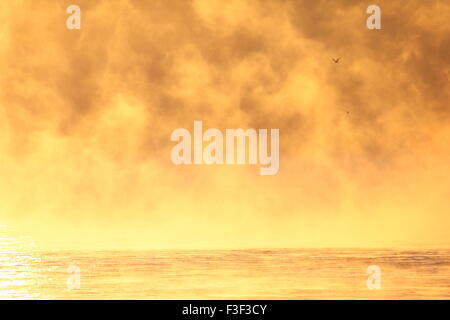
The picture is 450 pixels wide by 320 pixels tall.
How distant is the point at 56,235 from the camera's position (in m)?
38.3

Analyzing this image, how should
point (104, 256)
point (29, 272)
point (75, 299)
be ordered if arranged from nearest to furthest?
point (75, 299) < point (29, 272) < point (104, 256)

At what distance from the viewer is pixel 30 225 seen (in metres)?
40.0

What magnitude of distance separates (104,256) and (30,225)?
7223mm

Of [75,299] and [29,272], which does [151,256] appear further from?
[75,299]

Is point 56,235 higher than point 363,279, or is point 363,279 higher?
point 56,235

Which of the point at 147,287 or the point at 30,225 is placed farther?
the point at 30,225
